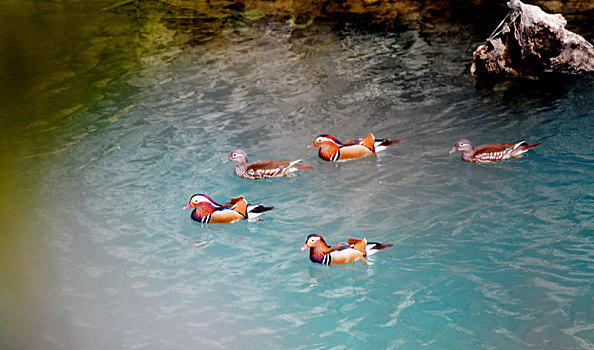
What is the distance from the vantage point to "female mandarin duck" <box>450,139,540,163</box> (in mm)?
9672

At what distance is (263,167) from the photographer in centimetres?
987

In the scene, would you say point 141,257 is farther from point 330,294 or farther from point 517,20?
point 517,20

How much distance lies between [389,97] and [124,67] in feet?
24.7

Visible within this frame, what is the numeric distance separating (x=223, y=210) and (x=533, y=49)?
913 centimetres

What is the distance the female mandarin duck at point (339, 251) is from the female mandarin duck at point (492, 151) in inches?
120

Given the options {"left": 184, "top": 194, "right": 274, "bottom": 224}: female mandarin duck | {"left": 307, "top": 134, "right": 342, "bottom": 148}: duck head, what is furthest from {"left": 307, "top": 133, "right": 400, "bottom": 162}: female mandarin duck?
{"left": 184, "top": 194, "right": 274, "bottom": 224}: female mandarin duck


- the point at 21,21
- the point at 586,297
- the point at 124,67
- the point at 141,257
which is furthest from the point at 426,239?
the point at 21,21

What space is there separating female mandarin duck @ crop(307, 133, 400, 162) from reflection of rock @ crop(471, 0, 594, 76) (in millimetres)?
5209

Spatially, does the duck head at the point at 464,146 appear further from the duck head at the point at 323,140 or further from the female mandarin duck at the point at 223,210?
the female mandarin duck at the point at 223,210

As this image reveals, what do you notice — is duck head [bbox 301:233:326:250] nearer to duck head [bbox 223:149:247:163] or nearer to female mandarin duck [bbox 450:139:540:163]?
duck head [bbox 223:149:247:163]

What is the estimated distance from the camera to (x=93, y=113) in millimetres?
13742

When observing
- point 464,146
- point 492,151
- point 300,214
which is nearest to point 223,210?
point 300,214

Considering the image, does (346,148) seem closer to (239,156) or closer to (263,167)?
(263,167)

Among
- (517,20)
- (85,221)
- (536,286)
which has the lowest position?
(85,221)
